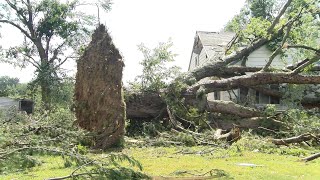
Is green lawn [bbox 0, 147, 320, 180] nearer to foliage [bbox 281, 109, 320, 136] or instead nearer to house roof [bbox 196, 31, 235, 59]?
foliage [bbox 281, 109, 320, 136]

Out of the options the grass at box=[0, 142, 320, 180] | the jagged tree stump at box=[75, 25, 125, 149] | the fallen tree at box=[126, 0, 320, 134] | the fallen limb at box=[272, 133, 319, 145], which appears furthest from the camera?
the fallen tree at box=[126, 0, 320, 134]

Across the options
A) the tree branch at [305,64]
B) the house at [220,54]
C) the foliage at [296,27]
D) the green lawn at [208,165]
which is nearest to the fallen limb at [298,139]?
the green lawn at [208,165]

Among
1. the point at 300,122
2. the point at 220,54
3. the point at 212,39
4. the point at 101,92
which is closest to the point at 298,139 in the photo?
the point at 300,122

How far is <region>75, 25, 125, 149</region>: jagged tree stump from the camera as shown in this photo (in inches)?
404

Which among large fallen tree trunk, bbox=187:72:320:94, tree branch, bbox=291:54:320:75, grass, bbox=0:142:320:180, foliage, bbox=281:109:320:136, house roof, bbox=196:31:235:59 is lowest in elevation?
grass, bbox=0:142:320:180

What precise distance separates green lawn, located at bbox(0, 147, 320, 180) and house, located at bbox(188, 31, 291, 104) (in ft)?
29.2

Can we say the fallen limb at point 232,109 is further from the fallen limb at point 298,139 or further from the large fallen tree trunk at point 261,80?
the fallen limb at point 298,139

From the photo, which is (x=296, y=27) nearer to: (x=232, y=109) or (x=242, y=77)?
(x=242, y=77)

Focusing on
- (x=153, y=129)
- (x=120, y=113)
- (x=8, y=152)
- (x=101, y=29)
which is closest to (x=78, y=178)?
(x=8, y=152)

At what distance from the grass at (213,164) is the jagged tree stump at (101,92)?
30.5 inches

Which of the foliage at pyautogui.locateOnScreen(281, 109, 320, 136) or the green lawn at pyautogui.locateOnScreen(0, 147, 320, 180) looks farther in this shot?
the foliage at pyautogui.locateOnScreen(281, 109, 320, 136)

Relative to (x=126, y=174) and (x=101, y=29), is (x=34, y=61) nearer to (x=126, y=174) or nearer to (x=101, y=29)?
(x=101, y=29)

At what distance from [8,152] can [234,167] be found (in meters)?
4.03

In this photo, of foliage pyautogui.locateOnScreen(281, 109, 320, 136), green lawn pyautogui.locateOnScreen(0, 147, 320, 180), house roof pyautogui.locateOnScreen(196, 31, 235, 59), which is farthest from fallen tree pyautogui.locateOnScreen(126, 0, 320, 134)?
house roof pyautogui.locateOnScreen(196, 31, 235, 59)
